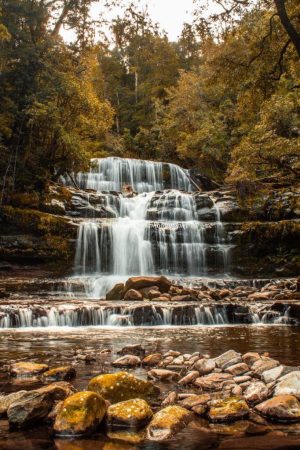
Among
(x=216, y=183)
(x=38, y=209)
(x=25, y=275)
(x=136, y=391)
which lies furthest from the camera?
(x=216, y=183)

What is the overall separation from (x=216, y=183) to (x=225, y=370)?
27602mm

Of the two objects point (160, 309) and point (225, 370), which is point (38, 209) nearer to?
point (160, 309)

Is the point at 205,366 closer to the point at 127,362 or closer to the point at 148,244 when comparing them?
the point at 127,362

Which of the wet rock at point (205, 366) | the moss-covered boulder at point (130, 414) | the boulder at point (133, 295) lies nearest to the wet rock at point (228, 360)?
the wet rock at point (205, 366)

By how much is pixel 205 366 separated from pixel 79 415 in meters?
A: 2.53

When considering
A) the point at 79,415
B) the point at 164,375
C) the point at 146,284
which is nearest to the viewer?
the point at 79,415

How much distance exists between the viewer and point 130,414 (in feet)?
14.4

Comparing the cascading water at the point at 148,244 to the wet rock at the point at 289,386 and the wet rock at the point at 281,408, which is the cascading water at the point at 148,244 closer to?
the wet rock at the point at 289,386

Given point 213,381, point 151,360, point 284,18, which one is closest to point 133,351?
point 151,360

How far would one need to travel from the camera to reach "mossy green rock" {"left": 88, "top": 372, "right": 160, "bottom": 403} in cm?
502

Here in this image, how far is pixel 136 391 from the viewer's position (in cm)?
519

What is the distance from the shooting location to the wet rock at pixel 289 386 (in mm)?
4902

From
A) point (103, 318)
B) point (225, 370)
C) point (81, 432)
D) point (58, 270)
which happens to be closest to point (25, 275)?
point (58, 270)

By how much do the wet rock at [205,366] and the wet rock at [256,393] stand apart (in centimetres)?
106
